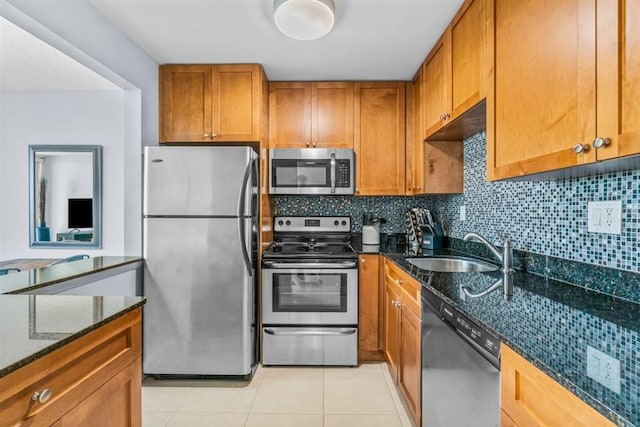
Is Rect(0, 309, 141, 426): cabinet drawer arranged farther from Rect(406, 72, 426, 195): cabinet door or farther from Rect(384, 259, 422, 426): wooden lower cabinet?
Rect(406, 72, 426, 195): cabinet door

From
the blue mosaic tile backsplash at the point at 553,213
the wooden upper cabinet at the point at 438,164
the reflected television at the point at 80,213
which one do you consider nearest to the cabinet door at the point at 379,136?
the wooden upper cabinet at the point at 438,164

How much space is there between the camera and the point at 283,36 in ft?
7.09

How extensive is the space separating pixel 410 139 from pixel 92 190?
10.2ft

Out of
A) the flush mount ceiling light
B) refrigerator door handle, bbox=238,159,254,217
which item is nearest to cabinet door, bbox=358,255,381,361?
refrigerator door handle, bbox=238,159,254,217

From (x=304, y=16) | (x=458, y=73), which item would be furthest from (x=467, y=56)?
(x=304, y=16)

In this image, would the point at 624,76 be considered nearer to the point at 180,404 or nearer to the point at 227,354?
the point at 227,354

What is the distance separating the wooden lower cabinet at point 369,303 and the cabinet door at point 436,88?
1052mm

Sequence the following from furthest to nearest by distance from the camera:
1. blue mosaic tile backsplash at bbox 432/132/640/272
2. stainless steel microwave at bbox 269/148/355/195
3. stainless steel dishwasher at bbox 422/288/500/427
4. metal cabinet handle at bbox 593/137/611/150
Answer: stainless steel microwave at bbox 269/148/355/195 < blue mosaic tile backsplash at bbox 432/132/640/272 < stainless steel dishwasher at bbox 422/288/500/427 < metal cabinet handle at bbox 593/137/611/150

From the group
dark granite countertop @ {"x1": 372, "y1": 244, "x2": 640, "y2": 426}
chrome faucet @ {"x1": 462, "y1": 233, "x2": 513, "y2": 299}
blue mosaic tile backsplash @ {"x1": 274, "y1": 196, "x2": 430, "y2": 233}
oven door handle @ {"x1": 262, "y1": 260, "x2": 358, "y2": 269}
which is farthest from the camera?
blue mosaic tile backsplash @ {"x1": 274, "y1": 196, "x2": 430, "y2": 233}

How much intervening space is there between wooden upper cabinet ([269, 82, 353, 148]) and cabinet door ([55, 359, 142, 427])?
2.12m

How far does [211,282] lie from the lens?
91.5 inches

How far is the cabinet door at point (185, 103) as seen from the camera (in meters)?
2.64

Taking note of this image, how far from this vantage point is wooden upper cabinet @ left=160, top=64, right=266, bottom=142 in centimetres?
262

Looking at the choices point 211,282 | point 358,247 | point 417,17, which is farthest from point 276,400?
point 417,17
